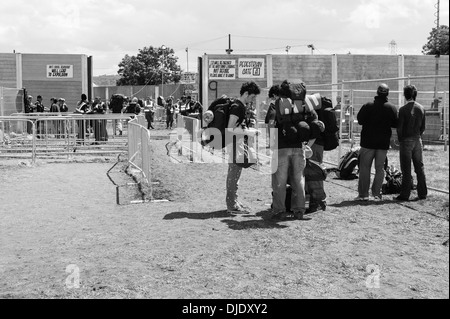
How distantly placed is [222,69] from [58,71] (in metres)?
10.0

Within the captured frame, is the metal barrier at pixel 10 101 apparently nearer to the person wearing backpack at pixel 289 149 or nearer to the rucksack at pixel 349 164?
the rucksack at pixel 349 164

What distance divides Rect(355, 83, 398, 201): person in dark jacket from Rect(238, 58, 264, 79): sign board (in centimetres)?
2387

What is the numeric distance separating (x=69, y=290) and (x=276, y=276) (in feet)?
6.44

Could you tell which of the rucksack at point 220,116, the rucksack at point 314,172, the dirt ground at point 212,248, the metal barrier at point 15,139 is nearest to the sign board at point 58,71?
the metal barrier at point 15,139

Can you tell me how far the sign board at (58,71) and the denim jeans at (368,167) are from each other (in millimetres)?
28575

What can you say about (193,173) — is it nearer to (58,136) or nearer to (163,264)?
(58,136)

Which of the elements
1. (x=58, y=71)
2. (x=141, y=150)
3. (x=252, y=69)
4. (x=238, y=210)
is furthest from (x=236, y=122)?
(x=58, y=71)

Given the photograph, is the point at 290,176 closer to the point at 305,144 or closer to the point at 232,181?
the point at 305,144

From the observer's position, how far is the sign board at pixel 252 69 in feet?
113

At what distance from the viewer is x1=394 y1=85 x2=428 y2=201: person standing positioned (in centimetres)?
1059

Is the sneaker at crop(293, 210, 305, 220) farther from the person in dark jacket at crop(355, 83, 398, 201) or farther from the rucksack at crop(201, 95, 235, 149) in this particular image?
the person in dark jacket at crop(355, 83, 398, 201)

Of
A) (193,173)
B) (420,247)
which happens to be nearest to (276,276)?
(420,247)

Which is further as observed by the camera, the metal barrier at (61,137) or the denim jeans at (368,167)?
the metal barrier at (61,137)

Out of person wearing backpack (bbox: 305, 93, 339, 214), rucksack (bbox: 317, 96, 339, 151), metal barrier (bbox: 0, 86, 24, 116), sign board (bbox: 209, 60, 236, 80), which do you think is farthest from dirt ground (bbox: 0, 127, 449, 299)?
sign board (bbox: 209, 60, 236, 80)
